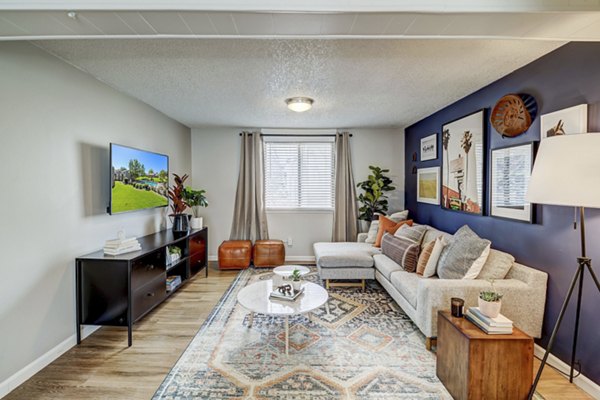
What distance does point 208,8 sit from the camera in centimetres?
136

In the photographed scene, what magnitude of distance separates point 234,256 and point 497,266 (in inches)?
142

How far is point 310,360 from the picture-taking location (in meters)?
2.30

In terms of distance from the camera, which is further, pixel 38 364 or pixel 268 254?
pixel 268 254

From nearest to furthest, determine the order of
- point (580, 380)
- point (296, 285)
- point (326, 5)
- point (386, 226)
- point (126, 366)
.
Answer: point (326, 5)
point (580, 380)
point (126, 366)
point (296, 285)
point (386, 226)

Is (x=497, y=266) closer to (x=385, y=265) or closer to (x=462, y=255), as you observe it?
(x=462, y=255)

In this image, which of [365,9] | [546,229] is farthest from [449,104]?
[365,9]

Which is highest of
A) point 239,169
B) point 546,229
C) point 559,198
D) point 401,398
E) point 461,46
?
point 461,46

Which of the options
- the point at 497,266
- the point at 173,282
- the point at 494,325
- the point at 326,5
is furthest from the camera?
the point at 173,282

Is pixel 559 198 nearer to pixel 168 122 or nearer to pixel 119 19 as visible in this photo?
pixel 119 19

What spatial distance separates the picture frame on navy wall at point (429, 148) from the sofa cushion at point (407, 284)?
6.39 feet

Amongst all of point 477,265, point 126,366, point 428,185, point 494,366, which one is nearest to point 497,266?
point 477,265

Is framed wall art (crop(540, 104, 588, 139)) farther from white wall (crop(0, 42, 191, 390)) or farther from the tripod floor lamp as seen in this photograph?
white wall (crop(0, 42, 191, 390))

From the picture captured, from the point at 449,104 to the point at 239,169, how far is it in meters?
3.50

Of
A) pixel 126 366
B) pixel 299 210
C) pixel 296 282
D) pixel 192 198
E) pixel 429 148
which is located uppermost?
pixel 429 148
